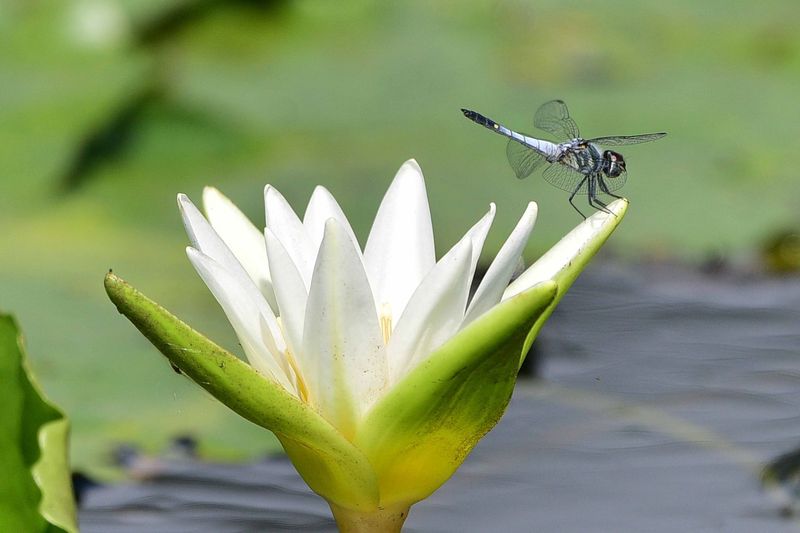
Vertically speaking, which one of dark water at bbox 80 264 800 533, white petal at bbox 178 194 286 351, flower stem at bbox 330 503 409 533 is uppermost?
white petal at bbox 178 194 286 351

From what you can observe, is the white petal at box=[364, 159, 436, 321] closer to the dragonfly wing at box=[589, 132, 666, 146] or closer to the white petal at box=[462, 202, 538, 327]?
the white petal at box=[462, 202, 538, 327]

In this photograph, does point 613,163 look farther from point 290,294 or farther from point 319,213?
point 290,294

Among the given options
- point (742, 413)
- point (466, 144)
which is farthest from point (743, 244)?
point (466, 144)

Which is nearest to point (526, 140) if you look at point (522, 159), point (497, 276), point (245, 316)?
point (522, 159)

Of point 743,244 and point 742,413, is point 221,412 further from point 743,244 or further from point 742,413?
point 743,244

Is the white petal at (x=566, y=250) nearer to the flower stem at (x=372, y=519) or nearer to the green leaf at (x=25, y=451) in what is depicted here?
the flower stem at (x=372, y=519)

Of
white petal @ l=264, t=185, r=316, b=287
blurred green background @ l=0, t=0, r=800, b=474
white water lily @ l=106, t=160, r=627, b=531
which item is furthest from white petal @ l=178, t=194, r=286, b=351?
blurred green background @ l=0, t=0, r=800, b=474

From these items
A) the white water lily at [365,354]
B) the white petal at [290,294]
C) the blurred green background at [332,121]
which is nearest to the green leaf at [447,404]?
the white water lily at [365,354]
